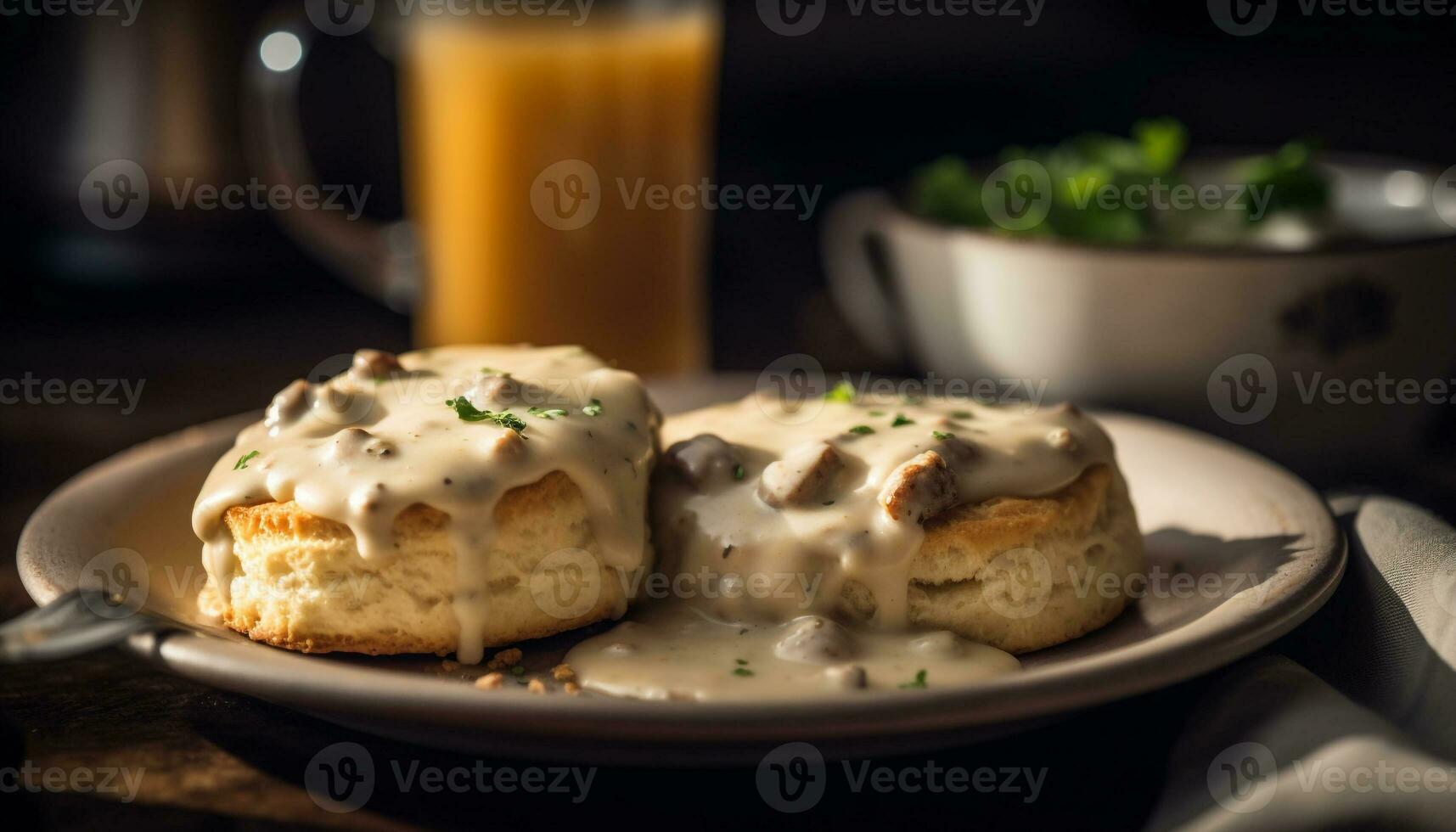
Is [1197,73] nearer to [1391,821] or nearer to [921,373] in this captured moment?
[921,373]

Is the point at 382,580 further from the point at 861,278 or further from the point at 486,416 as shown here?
the point at 861,278

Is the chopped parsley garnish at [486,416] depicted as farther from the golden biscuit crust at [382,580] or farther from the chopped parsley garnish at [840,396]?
the chopped parsley garnish at [840,396]

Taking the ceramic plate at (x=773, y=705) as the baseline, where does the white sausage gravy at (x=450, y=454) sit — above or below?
above

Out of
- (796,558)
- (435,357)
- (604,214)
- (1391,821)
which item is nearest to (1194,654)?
(1391,821)

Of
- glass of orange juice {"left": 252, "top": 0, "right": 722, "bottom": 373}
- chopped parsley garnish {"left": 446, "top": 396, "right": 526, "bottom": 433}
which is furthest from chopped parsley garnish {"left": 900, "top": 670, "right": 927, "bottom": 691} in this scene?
glass of orange juice {"left": 252, "top": 0, "right": 722, "bottom": 373}

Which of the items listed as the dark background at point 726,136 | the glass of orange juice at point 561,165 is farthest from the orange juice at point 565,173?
the dark background at point 726,136

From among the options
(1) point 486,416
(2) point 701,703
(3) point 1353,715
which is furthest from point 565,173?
(3) point 1353,715
